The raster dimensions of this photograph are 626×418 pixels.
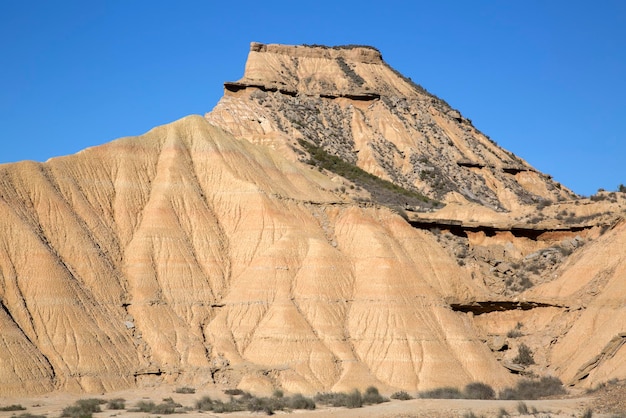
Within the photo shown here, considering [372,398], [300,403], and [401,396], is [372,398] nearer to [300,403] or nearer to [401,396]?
[401,396]

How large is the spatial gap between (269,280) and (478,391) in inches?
524

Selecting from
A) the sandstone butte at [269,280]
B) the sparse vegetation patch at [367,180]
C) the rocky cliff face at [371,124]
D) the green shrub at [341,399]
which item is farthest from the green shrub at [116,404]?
the rocky cliff face at [371,124]

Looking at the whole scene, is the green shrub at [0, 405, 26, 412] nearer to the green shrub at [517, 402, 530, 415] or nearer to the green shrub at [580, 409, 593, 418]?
the green shrub at [517, 402, 530, 415]

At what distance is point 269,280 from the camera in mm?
58719

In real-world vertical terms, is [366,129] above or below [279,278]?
above

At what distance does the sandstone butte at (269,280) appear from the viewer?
173ft

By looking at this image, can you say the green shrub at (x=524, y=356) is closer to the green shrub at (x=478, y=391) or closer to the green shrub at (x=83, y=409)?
the green shrub at (x=478, y=391)

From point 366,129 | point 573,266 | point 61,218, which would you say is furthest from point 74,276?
point 366,129

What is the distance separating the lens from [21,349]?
161 feet

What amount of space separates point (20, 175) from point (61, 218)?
3.74m

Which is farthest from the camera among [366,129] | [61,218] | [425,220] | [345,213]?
[366,129]

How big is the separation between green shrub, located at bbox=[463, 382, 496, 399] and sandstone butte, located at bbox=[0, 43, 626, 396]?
94cm

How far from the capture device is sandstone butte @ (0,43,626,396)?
173 ft

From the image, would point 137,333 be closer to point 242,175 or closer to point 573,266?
point 242,175
